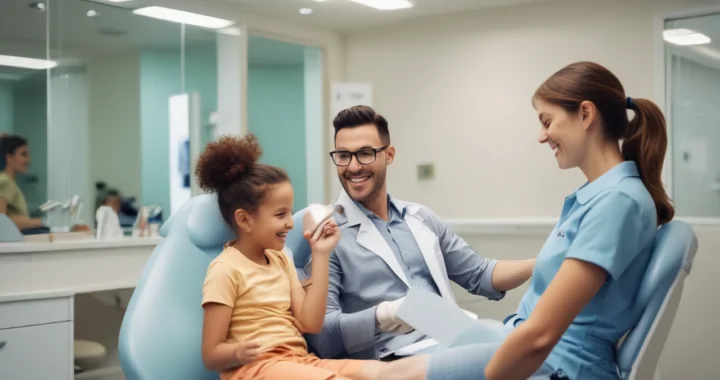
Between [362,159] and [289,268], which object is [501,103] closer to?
[362,159]

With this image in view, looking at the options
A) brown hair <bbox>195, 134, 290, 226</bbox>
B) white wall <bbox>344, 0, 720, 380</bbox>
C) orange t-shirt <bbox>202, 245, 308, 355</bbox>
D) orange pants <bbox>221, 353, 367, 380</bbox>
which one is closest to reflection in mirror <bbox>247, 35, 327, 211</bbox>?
white wall <bbox>344, 0, 720, 380</bbox>

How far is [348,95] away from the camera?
4.94 m

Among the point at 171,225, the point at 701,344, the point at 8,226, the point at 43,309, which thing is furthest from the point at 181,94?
the point at 701,344

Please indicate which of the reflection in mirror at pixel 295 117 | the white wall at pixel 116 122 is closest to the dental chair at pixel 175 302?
the white wall at pixel 116 122

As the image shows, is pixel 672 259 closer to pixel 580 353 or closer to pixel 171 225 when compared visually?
pixel 580 353

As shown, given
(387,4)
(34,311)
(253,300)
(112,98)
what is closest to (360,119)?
(253,300)

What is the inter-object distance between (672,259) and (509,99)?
12.5ft

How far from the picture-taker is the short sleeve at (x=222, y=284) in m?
1.53

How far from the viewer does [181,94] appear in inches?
185

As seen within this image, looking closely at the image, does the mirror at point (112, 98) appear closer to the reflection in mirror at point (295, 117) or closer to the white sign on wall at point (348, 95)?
the reflection in mirror at point (295, 117)

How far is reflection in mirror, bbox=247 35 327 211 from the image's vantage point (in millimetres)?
5535

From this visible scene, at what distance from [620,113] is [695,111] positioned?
3133 millimetres

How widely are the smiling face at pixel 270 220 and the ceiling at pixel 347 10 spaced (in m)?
3.39

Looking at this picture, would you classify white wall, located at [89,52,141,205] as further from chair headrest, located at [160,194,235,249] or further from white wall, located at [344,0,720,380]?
chair headrest, located at [160,194,235,249]
